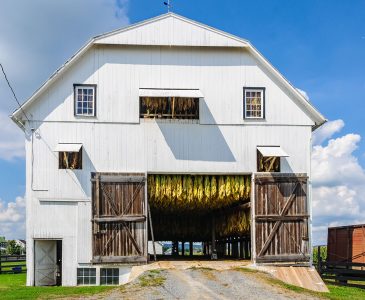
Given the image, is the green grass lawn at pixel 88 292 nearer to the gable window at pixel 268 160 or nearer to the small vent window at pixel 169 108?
the gable window at pixel 268 160

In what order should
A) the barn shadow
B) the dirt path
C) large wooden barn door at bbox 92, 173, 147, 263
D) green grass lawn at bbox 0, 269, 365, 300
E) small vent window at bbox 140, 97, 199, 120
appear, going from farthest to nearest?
1. small vent window at bbox 140, 97, 199, 120
2. the barn shadow
3. large wooden barn door at bbox 92, 173, 147, 263
4. green grass lawn at bbox 0, 269, 365, 300
5. the dirt path

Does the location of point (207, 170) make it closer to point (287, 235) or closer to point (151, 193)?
point (151, 193)

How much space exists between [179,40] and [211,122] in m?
3.86

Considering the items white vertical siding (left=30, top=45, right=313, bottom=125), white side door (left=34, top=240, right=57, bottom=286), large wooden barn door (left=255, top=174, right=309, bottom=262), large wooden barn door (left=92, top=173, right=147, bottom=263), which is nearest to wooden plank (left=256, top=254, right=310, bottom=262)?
large wooden barn door (left=255, top=174, right=309, bottom=262)

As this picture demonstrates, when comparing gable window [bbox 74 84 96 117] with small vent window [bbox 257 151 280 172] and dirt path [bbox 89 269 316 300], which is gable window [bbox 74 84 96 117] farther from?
small vent window [bbox 257 151 280 172]

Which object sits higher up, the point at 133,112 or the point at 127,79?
the point at 127,79

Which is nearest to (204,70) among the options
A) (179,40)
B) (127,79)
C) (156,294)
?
(179,40)

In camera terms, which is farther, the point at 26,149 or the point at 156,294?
the point at 26,149

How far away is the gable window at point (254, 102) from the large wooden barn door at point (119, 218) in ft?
18.3

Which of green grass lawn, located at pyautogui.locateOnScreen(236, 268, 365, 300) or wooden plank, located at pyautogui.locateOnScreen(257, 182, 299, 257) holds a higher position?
wooden plank, located at pyautogui.locateOnScreen(257, 182, 299, 257)

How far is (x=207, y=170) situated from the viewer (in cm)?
2369

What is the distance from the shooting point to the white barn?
75.5 feet

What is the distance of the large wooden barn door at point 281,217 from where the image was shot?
23719 millimetres

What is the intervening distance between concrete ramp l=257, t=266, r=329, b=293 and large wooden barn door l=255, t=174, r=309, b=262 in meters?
0.44
